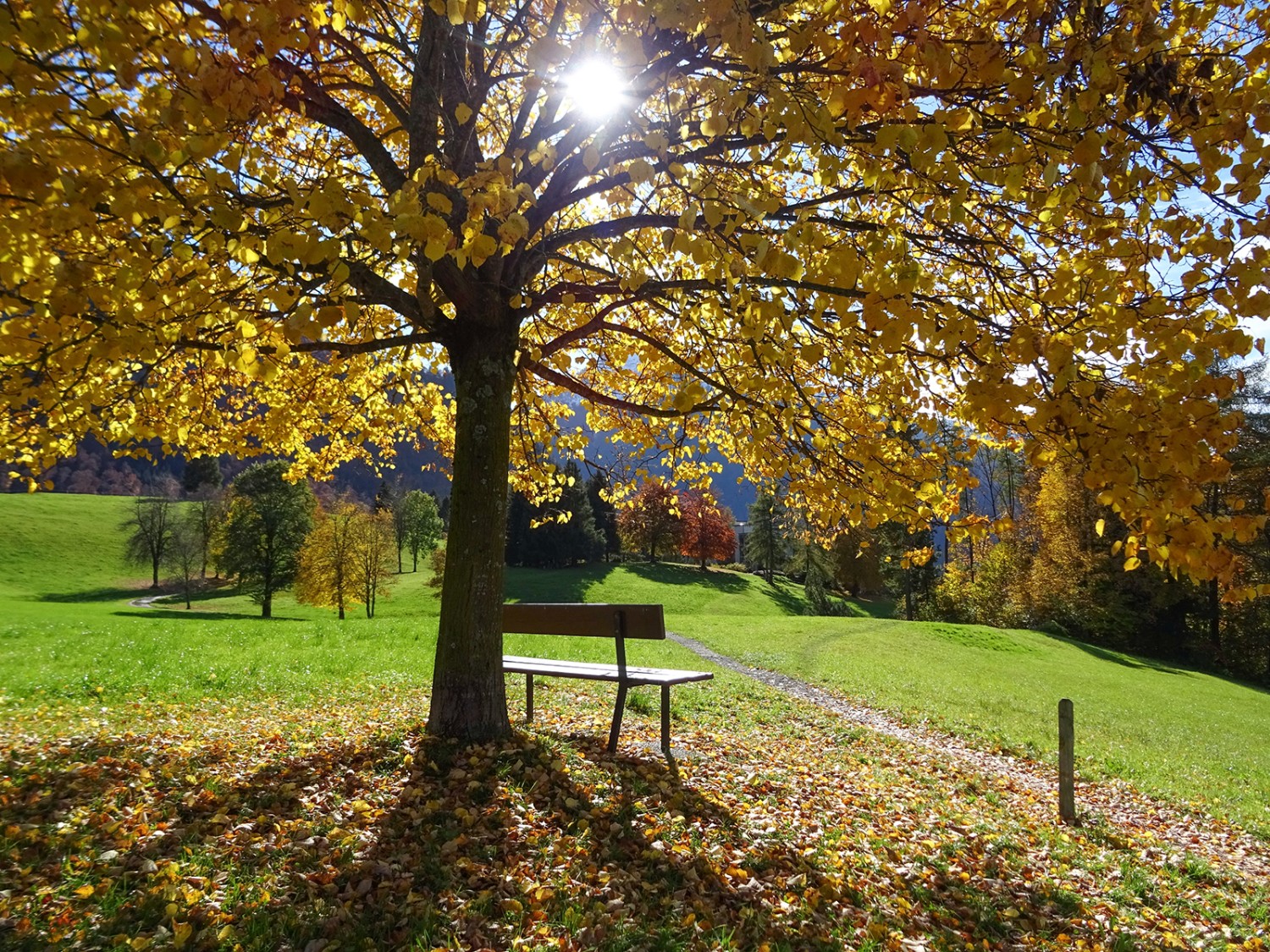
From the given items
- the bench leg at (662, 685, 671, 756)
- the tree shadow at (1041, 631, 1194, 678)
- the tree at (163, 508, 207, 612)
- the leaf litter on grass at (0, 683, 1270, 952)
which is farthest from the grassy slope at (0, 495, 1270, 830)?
the tree at (163, 508, 207, 612)

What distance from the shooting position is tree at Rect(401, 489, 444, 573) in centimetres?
5838

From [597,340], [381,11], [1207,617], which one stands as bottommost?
[1207,617]

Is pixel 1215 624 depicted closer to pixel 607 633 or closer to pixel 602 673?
pixel 607 633

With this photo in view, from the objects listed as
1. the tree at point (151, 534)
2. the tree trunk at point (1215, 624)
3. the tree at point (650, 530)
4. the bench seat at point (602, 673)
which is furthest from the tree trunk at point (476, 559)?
the tree at point (151, 534)

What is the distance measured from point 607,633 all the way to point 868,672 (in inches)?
529

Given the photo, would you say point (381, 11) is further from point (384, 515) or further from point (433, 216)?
point (384, 515)

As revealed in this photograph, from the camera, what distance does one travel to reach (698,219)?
420cm

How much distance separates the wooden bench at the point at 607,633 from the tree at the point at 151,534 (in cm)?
5033

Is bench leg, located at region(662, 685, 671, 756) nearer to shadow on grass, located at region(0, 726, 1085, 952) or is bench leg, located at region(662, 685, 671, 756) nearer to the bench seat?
the bench seat

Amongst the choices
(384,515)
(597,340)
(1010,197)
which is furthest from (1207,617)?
(384,515)

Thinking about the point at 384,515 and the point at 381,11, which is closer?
the point at 381,11

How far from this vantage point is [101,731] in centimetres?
642

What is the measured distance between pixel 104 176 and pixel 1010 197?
4.45m

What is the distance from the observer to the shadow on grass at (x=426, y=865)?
335 cm
